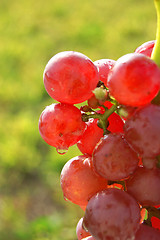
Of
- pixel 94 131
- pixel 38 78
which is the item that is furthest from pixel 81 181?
pixel 38 78

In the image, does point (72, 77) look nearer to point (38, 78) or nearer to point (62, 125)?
point (62, 125)

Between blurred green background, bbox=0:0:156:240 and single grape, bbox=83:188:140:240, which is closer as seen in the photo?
single grape, bbox=83:188:140:240

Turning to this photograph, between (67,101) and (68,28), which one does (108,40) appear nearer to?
(68,28)

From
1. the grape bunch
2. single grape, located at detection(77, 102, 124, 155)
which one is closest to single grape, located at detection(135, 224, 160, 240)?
the grape bunch

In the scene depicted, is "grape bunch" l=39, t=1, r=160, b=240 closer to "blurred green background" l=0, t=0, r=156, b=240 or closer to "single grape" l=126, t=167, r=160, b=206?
"single grape" l=126, t=167, r=160, b=206

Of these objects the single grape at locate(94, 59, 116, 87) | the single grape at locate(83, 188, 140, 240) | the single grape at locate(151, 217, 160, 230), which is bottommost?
the single grape at locate(151, 217, 160, 230)

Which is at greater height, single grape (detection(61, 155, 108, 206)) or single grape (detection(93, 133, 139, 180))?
single grape (detection(93, 133, 139, 180))
